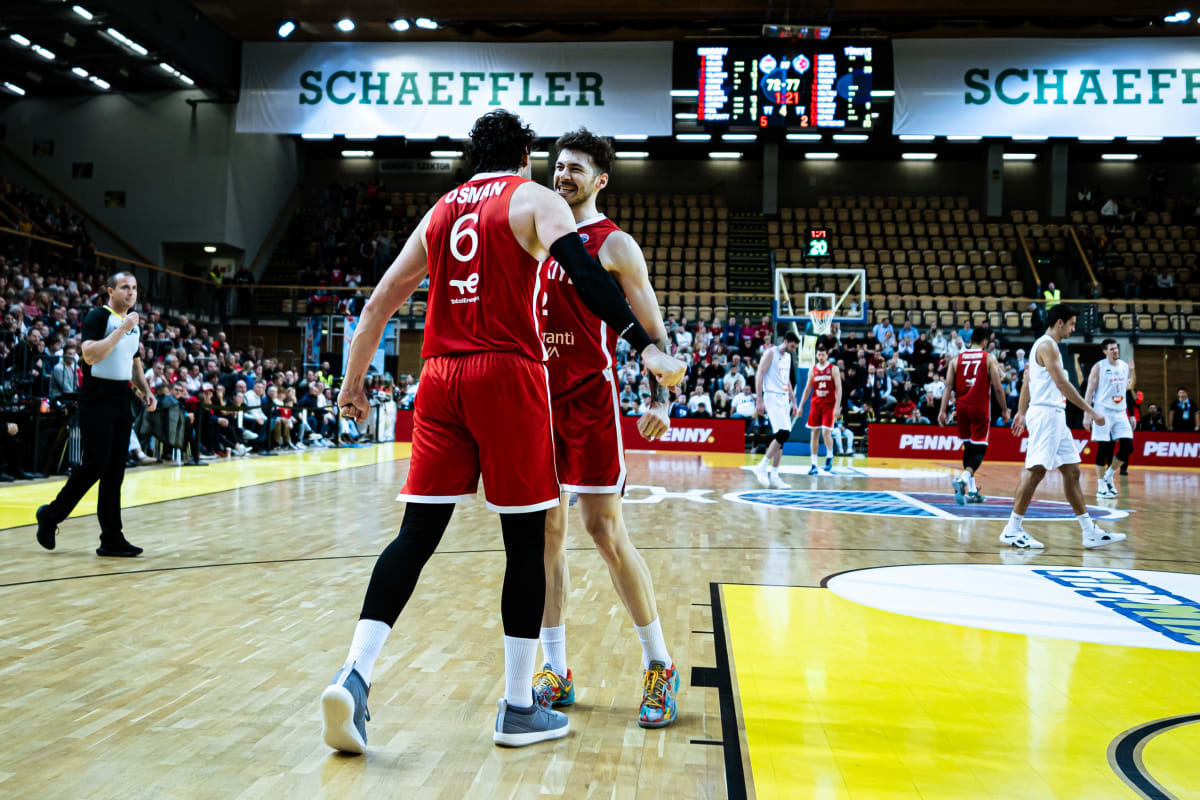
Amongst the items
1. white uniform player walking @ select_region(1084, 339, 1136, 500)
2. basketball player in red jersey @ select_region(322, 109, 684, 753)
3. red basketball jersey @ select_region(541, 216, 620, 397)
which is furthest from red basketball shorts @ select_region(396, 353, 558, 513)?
white uniform player walking @ select_region(1084, 339, 1136, 500)

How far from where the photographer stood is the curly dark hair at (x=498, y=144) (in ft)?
9.00

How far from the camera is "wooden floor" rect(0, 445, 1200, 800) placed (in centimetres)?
236

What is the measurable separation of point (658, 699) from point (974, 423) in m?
7.34

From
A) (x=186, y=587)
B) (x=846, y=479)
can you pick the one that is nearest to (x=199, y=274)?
(x=846, y=479)

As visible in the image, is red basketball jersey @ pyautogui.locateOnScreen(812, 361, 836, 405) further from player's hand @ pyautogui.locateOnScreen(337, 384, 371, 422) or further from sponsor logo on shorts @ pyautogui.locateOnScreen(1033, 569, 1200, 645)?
player's hand @ pyautogui.locateOnScreen(337, 384, 371, 422)

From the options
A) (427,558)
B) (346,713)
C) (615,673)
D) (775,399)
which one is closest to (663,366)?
(427,558)

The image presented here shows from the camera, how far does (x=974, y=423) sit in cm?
919

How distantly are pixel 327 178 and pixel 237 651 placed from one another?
97.8 feet

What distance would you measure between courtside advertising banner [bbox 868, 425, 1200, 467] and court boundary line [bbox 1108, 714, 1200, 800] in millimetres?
15649

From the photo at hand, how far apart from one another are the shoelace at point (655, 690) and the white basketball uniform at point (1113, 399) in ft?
33.9

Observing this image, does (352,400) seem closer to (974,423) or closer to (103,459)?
(103,459)

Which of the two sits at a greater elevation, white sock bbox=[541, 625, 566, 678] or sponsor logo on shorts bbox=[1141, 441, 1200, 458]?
A: white sock bbox=[541, 625, 566, 678]

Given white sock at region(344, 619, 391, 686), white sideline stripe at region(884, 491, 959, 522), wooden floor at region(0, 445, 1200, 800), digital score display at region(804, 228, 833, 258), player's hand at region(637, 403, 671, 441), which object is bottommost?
white sideline stripe at region(884, 491, 959, 522)

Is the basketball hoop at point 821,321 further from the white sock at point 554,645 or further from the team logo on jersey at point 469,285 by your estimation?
the team logo on jersey at point 469,285
